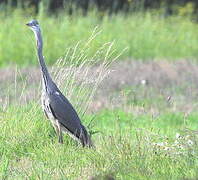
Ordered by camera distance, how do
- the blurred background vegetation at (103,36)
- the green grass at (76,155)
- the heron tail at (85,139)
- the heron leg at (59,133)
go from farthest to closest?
the blurred background vegetation at (103,36) < the heron leg at (59,133) < the heron tail at (85,139) < the green grass at (76,155)

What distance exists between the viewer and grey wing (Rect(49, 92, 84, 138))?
8109 millimetres

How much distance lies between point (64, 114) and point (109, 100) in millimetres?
3792

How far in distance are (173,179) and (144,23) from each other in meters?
12.7

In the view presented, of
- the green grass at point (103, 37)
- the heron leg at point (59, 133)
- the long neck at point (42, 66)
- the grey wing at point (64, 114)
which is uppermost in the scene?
the long neck at point (42, 66)

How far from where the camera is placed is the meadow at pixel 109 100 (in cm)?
716

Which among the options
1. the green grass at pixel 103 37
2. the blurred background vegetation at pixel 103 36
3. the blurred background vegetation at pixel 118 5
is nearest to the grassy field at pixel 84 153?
the blurred background vegetation at pixel 103 36

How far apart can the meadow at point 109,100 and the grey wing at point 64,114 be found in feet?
0.79

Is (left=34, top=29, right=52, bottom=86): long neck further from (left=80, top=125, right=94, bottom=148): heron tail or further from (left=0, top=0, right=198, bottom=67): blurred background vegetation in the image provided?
(left=0, top=0, right=198, bottom=67): blurred background vegetation

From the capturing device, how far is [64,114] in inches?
321

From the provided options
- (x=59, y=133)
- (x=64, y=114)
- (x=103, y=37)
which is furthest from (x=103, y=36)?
(x=64, y=114)

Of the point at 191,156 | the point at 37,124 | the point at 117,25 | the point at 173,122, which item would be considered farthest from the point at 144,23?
the point at 191,156

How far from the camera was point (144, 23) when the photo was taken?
19.1 m

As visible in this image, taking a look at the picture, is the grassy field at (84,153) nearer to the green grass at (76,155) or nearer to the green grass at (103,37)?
the green grass at (76,155)

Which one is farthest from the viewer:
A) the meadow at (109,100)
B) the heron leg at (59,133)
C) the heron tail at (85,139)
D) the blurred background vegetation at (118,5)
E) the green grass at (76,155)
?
the blurred background vegetation at (118,5)
